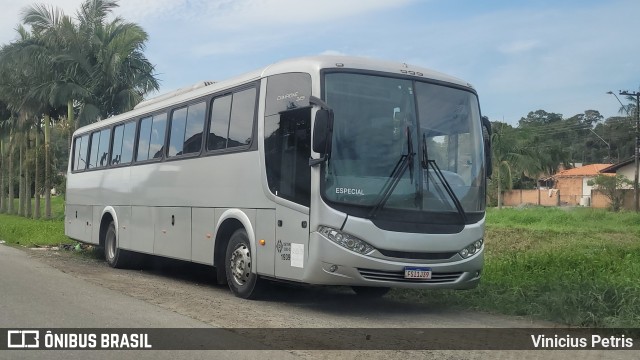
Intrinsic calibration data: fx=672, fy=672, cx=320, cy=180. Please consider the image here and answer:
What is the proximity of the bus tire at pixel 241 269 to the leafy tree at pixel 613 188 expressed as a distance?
131ft

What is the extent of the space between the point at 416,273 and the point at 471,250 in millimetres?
993

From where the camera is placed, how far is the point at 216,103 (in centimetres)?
1087

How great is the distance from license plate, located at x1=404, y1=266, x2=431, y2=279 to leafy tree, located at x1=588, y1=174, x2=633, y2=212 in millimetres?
40265

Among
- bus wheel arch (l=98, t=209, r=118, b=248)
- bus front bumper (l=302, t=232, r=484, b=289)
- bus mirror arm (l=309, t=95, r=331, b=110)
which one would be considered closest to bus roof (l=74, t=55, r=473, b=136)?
bus mirror arm (l=309, t=95, r=331, b=110)

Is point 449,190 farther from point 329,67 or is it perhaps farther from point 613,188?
point 613,188

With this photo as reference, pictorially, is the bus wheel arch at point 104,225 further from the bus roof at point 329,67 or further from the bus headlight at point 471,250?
the bus headlight at point 471,250

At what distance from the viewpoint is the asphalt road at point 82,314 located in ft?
20.9

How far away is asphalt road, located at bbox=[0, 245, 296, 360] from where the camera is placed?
6.36 meters

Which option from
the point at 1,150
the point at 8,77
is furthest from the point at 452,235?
the point at 1,150

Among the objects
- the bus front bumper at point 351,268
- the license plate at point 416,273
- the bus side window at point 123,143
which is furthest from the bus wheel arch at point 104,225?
the license plate at point 416,273

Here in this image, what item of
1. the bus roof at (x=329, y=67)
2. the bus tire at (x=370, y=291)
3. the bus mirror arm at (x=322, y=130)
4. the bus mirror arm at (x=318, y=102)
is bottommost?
the bus tire at (x=370, y=291)

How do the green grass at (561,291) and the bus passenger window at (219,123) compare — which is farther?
the bus passenger window at (219,123)

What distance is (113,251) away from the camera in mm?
14984

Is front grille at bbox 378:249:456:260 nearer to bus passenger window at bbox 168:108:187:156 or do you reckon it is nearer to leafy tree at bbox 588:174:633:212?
bus passenger window at bbox 168:108:187:156
